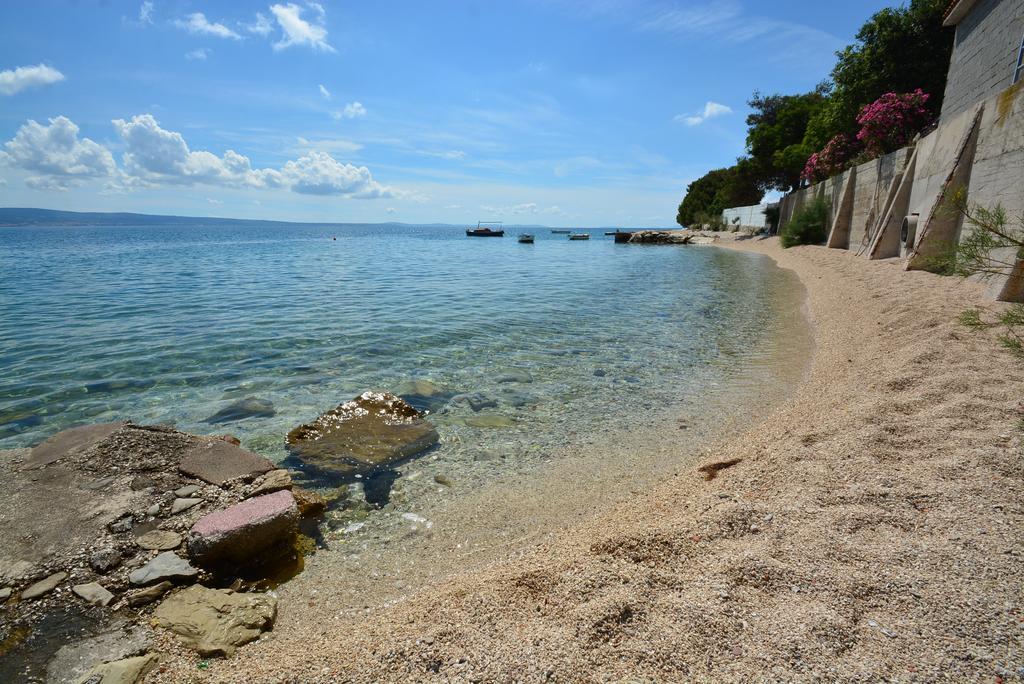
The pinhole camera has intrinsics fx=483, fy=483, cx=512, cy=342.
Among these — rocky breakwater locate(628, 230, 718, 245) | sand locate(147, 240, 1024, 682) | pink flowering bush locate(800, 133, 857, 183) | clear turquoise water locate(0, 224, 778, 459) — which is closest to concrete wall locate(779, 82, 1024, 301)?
sand locate(147, 240, 1024, 682)

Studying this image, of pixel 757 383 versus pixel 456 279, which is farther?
pixel 456 279

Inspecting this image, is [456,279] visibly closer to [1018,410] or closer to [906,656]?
[1018,410]

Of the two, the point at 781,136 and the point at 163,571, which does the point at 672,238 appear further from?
the point at 163,571

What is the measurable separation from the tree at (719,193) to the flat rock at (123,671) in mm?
60334

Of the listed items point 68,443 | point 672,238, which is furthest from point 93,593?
point 672,238

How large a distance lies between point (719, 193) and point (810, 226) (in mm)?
43372

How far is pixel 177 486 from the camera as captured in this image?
493 cm

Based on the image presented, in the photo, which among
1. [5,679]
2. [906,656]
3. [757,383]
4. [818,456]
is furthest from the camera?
[757,383]

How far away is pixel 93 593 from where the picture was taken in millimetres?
3609

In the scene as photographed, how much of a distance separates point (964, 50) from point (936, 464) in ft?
62.2

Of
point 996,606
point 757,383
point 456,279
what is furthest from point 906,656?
point 456,279

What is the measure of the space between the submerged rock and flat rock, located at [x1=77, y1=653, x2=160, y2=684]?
4.60m

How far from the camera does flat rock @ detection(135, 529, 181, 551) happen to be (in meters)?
4.12

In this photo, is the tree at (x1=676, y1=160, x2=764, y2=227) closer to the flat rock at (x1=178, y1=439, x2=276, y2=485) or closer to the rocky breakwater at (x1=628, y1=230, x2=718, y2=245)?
the rocky breakwater at (x1=628, y1=230, x2=718, y2=245)
